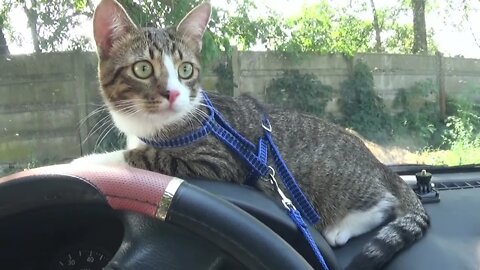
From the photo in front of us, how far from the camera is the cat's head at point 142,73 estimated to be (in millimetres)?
1724

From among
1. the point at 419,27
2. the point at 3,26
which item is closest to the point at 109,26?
the point at 3,26

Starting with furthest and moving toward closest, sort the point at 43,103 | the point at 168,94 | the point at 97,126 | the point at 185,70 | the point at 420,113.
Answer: the point at 420,113 < the point at 43,103 < the point at 97,126 < the point at 185,70 < the point at 168,94

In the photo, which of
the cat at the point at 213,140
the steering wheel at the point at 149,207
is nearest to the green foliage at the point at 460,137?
the cat at the point at 213,140

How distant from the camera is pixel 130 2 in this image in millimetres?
3141

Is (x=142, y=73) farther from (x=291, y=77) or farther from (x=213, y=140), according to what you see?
(x=291, y=77)

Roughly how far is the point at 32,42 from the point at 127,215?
119 inches

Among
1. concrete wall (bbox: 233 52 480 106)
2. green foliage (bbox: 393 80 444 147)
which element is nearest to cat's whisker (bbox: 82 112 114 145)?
concrete wall (bbox: 233 52 480 106)

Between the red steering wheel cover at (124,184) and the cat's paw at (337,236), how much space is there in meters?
0.88

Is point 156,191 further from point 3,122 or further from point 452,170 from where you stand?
point 3,122

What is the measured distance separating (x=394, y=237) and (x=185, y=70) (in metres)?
0.81

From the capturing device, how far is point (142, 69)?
5.74ft

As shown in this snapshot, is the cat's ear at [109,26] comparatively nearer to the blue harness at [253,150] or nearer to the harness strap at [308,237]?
the blue harness at [253,150]

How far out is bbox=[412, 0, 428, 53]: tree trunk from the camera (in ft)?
17.2

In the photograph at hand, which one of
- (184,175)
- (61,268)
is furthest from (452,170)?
(61,268)
